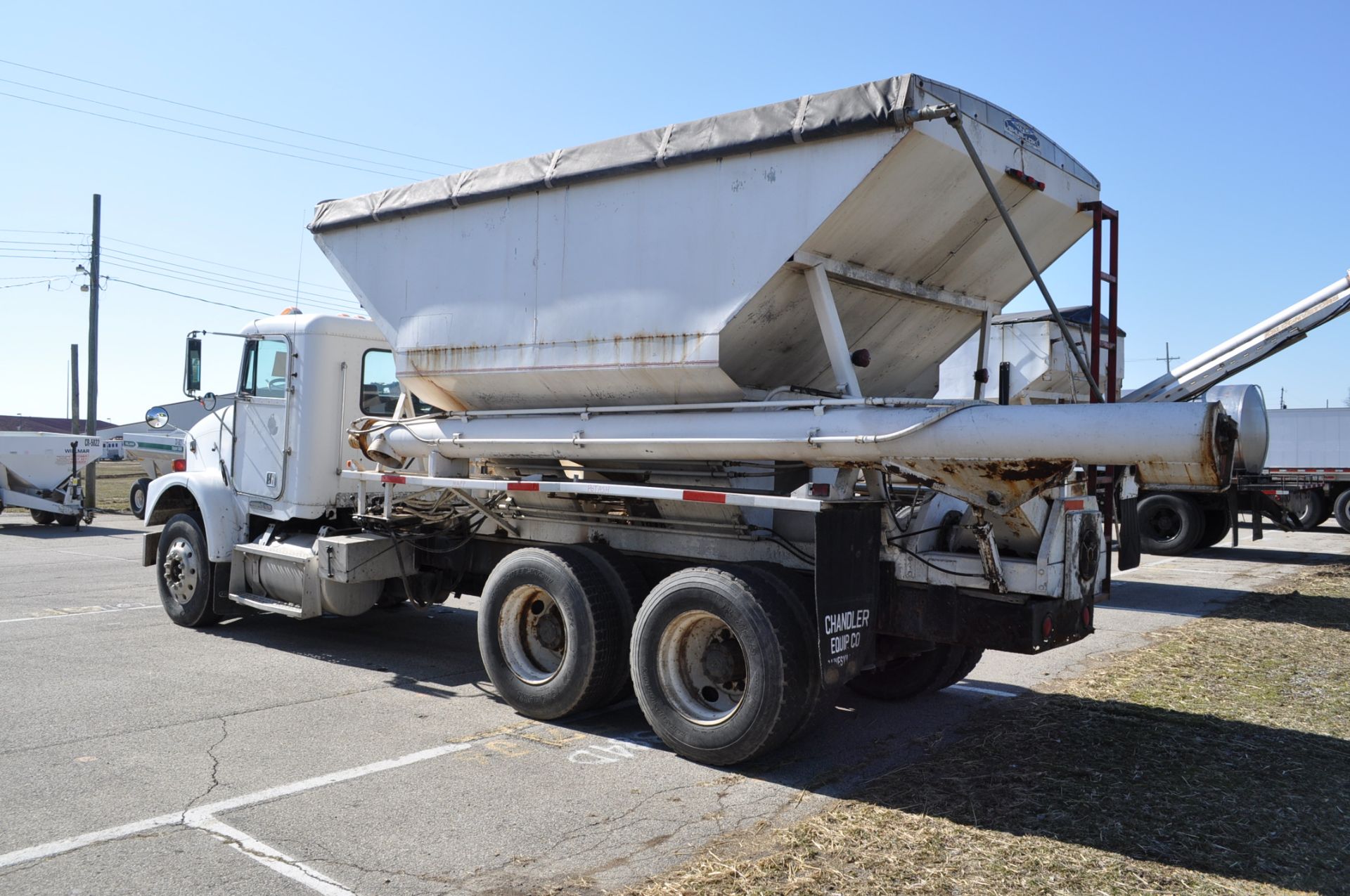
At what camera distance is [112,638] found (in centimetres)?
875

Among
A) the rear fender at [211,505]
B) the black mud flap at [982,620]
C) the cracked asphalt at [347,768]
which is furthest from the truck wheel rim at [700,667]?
the rear fender at [211,505]

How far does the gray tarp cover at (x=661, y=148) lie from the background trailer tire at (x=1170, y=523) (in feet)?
45.9

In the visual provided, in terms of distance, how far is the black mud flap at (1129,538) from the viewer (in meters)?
6.67

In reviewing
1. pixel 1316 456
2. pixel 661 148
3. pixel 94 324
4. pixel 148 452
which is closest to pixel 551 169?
pixel 661 148

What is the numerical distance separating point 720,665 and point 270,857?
253 cm

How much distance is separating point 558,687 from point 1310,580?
12164mm

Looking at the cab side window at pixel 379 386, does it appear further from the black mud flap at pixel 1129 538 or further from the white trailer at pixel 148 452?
the white trailer at pixel 148 452

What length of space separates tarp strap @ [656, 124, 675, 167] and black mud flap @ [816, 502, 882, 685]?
90.2 inches

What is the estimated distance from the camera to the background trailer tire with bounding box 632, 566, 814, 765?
5.27 metres

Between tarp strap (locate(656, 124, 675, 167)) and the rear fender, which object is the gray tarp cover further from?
the rear fender

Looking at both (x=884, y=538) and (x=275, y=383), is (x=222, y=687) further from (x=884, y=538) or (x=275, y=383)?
(x=884, y=538)

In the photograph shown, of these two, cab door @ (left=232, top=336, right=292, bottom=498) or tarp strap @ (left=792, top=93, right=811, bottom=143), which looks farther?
cab door @ (left=232, top=336, right=292, bottom=498)

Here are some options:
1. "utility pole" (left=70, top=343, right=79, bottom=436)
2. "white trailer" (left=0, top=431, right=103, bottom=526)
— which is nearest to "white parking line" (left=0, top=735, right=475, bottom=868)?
"white trailer" (left=0, top=431, right=103, bottom=526)

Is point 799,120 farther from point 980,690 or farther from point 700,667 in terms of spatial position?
point 980,690
